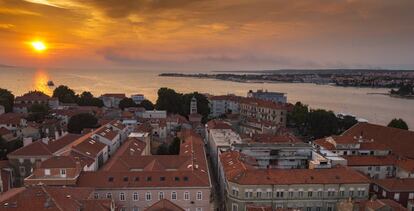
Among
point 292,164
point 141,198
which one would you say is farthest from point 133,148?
point 292,164

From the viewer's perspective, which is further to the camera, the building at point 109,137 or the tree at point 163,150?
the tree at point 163,150

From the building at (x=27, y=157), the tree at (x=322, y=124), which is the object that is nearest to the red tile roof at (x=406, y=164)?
the tree at (x=322, y=124)

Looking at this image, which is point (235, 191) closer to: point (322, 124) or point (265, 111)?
point (322, 124)

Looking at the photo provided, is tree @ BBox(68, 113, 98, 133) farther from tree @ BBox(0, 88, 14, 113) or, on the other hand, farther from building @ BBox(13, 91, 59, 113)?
tree @ BBox(0, 88, 14, 113)

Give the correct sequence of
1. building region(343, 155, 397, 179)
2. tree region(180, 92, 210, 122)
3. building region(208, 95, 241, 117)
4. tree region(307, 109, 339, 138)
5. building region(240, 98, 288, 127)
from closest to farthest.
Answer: building region(343, 155, 397, 179), tree region(307, 109, 339, 138), building region(240, 98, 288, 127), tree region(180, 92, 210, 122), building region(208, 95, 241, 117)

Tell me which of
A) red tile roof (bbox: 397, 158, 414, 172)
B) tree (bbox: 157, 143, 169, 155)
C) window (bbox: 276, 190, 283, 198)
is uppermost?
red tile roof (bbox: 397, 158, 414, 172)

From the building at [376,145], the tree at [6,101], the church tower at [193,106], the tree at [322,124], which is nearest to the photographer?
the building at [376,145]

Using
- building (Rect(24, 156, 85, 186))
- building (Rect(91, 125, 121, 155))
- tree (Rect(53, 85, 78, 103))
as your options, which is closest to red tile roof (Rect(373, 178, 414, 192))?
building (Rect(24, 156, 85, 186))

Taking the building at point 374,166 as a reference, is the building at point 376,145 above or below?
above

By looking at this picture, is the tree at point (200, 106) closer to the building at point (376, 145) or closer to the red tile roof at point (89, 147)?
the building at point (376, 145)
